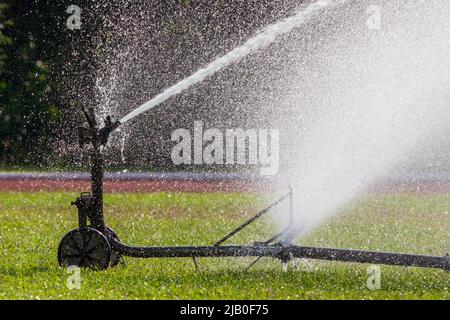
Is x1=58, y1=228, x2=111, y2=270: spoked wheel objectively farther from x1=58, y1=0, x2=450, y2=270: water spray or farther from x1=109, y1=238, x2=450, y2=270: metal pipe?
x1=109, y1=238, x2=450, y2=270: metal pipe

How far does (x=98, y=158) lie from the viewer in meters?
7.79

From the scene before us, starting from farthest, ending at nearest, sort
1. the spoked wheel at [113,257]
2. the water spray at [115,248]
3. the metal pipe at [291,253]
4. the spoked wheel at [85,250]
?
the spoked wheel at [113,257] → the spoked wheel at [85,250] → the water spray at [115,248] → the metal pipe at [291,253]

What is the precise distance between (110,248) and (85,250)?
232 millimetres

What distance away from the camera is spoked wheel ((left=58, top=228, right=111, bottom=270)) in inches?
303

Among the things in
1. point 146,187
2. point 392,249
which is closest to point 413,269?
point 392,249

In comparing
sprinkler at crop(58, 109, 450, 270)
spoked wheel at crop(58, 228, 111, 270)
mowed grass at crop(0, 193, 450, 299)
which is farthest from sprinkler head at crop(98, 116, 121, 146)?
mowed grass at crop(0, 193, 450, 299)

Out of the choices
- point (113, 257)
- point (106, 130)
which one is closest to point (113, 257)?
point (113, 257)

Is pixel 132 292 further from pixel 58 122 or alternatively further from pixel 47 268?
pixel 58 122

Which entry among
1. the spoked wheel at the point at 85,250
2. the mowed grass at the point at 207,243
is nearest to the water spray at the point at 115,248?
the spoked wheel at the point at 85,250

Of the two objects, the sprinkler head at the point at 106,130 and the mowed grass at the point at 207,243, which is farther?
the sprinkler head at the point at 106,130

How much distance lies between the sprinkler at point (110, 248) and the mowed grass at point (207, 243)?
0.55ft

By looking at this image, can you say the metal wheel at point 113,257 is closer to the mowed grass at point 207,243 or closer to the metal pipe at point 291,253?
the mowed grass at point 207,243

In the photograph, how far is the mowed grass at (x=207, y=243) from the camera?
7.02 m

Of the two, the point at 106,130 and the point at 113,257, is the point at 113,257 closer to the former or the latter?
the point at 113,257
